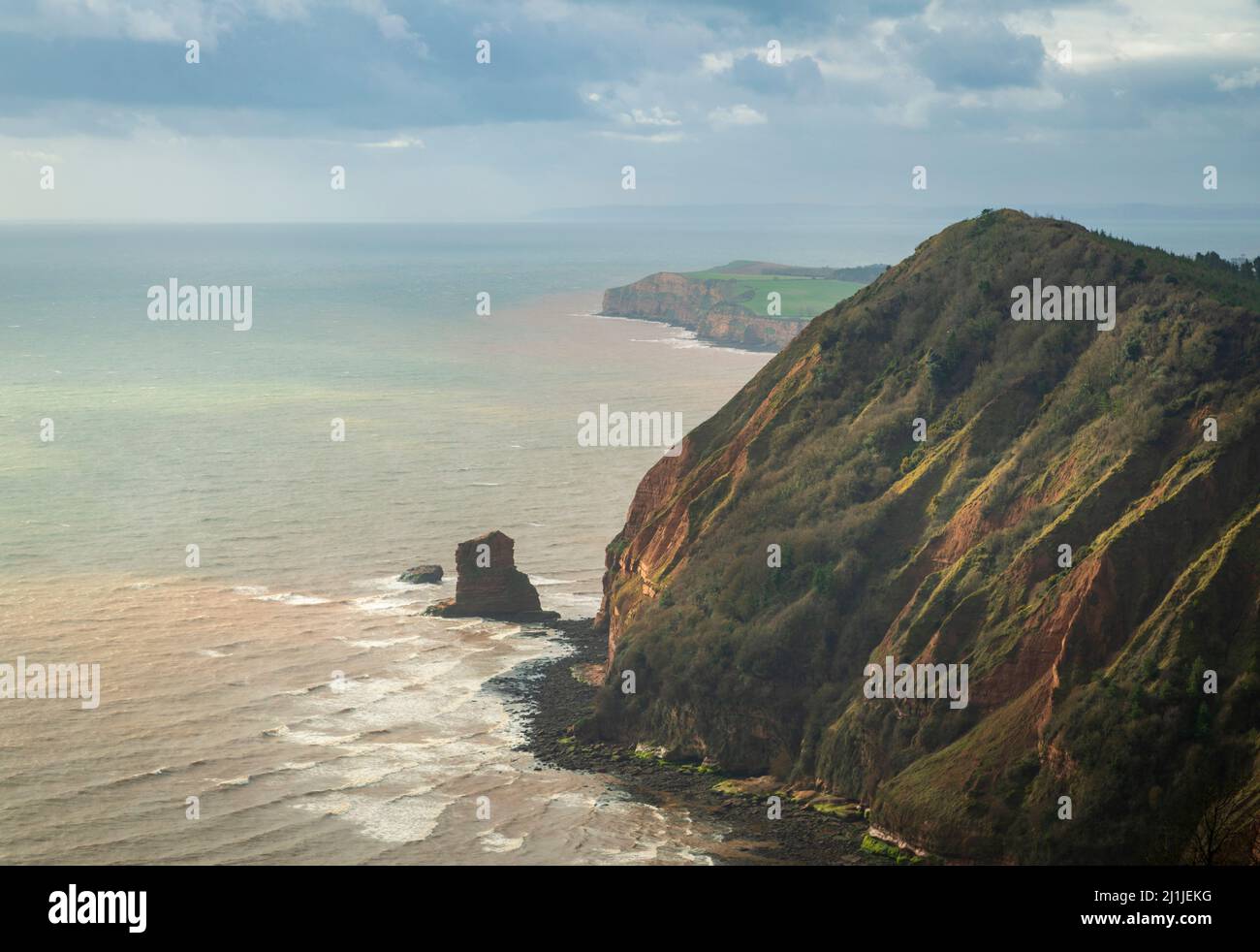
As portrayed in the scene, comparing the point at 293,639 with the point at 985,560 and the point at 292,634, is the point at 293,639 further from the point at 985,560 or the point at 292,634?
the point at 985,560

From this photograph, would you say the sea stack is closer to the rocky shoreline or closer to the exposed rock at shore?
the exposed rock at shore

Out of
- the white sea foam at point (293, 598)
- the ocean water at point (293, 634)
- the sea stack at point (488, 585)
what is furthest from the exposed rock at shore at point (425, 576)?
the sea stack at point (488, 585)

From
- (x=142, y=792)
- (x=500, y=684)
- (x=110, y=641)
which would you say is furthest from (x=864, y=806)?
(x=110, y=641)

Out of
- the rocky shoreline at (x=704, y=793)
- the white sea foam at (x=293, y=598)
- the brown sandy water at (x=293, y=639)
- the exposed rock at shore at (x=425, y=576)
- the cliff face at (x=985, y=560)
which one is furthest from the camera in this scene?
the exposed rock at shore at (x=425, y=576)

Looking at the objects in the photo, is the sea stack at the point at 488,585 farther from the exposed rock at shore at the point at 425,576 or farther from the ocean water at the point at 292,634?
the exposed rock at shore at the point at 425,576

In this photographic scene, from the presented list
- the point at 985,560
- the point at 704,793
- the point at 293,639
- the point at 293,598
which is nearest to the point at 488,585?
the point at 293,639

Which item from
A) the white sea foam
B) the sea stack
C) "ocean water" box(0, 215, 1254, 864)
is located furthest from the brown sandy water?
the sea stack
